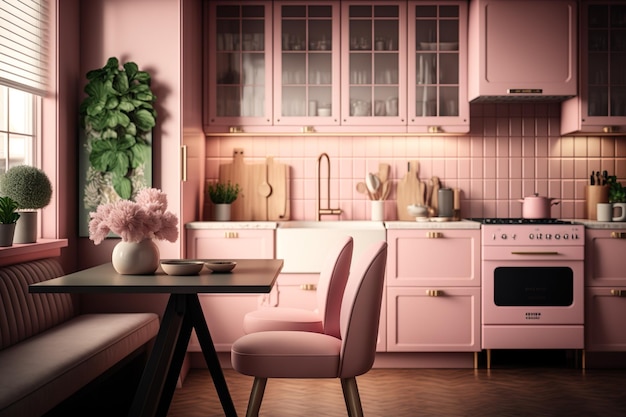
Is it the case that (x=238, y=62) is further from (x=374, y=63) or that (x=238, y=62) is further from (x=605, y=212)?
(x=605, y=212)

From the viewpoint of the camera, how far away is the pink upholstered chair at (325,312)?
2.88m

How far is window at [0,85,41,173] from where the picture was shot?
11.2 ft

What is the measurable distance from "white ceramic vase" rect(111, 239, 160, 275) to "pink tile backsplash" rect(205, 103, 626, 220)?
2160 millimetres

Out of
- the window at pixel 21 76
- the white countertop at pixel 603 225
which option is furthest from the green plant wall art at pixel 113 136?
the white countertop at pixel 603 225

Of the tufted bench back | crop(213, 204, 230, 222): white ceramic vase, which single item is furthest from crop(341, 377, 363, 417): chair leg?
crop(213, 204, 230, 222): white ceramic vase

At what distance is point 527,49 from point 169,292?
3102 millimetres

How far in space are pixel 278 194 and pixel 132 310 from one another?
1.34 meters

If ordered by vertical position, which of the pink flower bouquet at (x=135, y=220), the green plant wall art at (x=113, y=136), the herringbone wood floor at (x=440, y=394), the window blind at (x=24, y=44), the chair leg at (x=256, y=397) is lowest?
the herringbone wood floor at (x=440, y=394)

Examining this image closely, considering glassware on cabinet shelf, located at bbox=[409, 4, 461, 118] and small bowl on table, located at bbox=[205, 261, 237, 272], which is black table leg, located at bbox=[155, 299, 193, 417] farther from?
glassware on cabinet shelf, located at bbox=[409, 4, 461, 118]

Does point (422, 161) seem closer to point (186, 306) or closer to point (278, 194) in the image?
point (278, 194)

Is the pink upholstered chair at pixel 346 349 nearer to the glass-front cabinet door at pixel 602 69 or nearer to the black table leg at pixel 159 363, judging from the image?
the black table leg at pixel 159 363

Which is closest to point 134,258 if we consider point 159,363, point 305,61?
point 159,363

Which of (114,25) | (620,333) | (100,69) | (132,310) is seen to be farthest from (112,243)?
(620,333)

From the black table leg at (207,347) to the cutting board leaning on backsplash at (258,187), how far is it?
192cm
